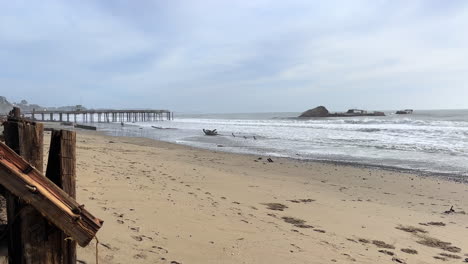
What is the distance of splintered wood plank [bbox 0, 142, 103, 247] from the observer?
6.58ft

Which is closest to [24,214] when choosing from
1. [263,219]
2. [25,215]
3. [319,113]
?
[25,215]

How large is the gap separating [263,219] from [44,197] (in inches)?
174

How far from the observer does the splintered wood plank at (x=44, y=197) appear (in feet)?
6.58

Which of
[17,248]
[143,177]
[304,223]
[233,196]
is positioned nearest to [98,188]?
[143,177]

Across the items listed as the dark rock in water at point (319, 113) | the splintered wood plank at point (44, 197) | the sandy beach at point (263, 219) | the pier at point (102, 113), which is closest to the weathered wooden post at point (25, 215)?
the splintered wood plank at point (44, 197)

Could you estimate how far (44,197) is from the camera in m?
2.06

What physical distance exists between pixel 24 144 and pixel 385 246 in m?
4.93

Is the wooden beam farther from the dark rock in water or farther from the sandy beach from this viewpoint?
the dark rock in water

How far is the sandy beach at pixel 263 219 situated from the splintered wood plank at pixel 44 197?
162 centimetres

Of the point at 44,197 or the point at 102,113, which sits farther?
the point at 102,113

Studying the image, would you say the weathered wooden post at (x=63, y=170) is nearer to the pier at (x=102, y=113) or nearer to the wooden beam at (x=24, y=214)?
the wooden beam at (x=24, y=214)

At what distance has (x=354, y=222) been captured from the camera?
6434 millimetres

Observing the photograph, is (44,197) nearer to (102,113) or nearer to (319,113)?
(319,113)

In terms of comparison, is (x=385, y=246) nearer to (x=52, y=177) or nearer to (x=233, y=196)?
(x=233, y=196)
